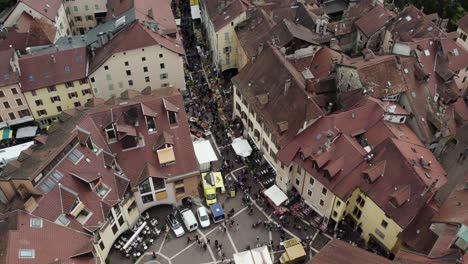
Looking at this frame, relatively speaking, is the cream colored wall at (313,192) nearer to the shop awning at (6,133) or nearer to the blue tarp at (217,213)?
the blue tarp at (217,213)

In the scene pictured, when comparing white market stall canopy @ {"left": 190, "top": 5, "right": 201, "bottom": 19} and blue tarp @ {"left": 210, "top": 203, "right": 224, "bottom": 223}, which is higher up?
white market stall canopy @ {"left": 190, "top": 5, "right": 201, "bottom": 19}

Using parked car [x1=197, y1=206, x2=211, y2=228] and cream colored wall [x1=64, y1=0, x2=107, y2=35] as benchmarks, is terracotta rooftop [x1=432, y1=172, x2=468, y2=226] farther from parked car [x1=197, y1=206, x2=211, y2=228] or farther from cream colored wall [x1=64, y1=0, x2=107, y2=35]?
cream colored wall [x1=64, y1=0, x2=107, y2=35]

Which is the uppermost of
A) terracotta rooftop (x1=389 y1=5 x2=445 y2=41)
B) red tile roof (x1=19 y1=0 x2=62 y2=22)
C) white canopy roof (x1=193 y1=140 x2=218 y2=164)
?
red tile roof (x1=19 y1=0 x2=62 y2=22)

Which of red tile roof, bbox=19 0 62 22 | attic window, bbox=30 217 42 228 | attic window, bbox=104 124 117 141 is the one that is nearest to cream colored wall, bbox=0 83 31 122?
red tile roof, bbox=19 0 62 22

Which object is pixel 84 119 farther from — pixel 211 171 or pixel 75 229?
pixel 211 171

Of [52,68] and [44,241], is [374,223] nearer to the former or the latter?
[44,241]
